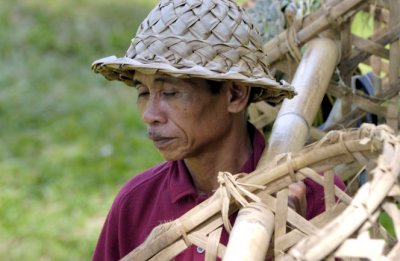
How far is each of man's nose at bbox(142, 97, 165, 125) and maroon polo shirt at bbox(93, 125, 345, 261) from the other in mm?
204

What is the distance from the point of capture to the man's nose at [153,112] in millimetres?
1711

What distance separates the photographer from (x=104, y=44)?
507 centimetres

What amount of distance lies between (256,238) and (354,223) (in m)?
0.23

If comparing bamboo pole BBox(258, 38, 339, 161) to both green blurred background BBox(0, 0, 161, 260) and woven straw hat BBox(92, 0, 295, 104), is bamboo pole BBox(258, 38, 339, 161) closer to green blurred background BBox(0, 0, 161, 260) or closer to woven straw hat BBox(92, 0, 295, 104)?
woven straw hat BBox(92, 0, 295, 104)

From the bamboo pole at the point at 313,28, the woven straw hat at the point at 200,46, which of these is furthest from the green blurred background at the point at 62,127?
the woven straw hat at the point at 200,46

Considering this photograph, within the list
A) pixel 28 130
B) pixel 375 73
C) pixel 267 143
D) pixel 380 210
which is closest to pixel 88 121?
pixel 28 130

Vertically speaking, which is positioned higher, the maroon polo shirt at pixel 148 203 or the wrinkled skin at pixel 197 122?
the wrinkled skin at pixel 197 122

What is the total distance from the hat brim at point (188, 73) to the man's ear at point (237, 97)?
0.05m

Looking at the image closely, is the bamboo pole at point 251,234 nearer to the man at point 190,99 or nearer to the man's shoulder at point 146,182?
the man at point 190,99

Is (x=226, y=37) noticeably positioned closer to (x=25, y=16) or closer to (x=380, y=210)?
(x=380, y=210)

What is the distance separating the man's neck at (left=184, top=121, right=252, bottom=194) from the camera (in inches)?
72.9

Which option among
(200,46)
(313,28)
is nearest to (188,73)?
(200,46)

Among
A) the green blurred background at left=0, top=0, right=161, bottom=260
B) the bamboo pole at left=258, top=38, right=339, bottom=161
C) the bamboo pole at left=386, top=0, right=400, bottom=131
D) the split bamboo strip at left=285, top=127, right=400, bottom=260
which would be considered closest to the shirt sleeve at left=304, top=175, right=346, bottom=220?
the bamboo pole at left=258, top=38, right=339, bottom=161

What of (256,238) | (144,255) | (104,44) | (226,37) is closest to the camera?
(256,238)
